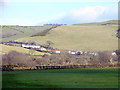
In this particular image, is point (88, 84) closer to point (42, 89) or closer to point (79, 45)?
point (42, 89)

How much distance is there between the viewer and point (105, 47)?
180m

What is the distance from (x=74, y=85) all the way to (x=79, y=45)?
150408mm

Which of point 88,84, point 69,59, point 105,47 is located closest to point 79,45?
point 105,47

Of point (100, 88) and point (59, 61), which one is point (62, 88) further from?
point (59, 61)

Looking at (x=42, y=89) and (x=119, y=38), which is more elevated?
(x=119, y=38)

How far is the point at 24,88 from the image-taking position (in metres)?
43.8

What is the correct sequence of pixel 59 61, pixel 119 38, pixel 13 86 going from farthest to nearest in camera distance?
pixel 119 38 < pixel 59 61 < pixel 13 86

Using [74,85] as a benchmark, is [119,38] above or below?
above

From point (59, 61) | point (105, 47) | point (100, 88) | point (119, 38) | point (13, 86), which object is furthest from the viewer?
point (119, 38)

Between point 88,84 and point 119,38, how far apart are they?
15003 cm

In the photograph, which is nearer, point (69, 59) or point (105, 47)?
point (69, 59)

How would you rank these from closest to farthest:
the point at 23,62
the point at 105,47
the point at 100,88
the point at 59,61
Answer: the point at 100,88 < the point at 23,62 < the point at 59,61 < the point at 105,47

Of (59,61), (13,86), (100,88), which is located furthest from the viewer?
(59,61)

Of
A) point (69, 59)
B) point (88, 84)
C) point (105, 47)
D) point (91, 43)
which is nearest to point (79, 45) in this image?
point (91, 43)
